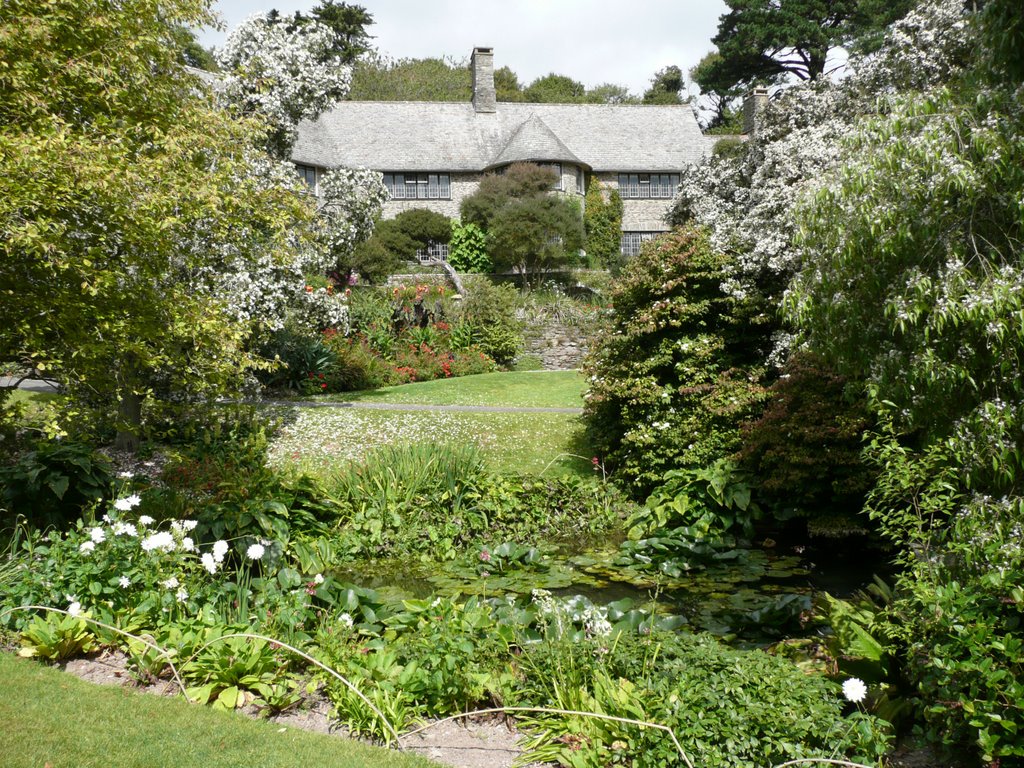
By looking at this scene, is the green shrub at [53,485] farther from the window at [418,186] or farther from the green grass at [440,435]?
the window at [418,186]

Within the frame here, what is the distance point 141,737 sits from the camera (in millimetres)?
4371

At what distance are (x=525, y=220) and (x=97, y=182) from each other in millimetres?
27134

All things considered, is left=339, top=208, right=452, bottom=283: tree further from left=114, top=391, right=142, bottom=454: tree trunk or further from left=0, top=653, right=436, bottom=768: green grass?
left=0, top=653, right=436, bottom=768: green grass

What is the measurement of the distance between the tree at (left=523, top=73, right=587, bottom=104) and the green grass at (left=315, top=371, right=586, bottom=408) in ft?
147

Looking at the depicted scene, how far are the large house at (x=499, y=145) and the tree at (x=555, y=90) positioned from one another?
16308 millimetres

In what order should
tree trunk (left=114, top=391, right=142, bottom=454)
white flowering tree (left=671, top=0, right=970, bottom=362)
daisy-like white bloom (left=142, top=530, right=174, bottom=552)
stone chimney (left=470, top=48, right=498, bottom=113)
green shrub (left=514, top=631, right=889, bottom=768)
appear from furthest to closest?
1. stone chimney (left=470, top=48, right=498, bottom=113)
2. tree trunk (left=114, top=391, right=142, bottom=454)
3. white flowering tree (left=671, top=0, right=970, bottom=362)
4. daisy-like white bloom (left=142, top=530, right=174, bottom=552)
5. green shrub (left=514, top=631, right=889, bottom=768)

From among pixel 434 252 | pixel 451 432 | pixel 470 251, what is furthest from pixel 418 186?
pixel 451 432

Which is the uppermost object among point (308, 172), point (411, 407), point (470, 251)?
point (308, 172)

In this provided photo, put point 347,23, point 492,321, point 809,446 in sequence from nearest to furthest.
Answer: point 809,446 → point 492,321 → point 347,23

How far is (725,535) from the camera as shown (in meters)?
10.1

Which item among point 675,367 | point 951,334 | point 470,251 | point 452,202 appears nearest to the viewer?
point 951,334

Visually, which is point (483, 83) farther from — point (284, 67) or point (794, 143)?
point (794, 143)

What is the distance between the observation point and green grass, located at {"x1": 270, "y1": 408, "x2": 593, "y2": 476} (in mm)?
12844

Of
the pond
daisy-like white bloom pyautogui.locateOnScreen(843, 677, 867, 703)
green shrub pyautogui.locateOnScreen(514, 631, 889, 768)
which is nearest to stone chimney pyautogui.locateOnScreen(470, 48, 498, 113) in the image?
the pond
